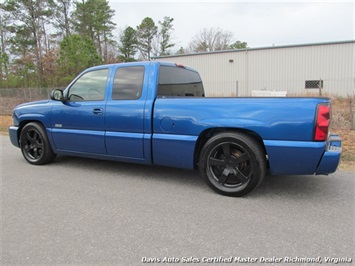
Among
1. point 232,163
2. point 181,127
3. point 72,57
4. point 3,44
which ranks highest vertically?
point 3,44

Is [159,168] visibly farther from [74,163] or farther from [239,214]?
[239,214]

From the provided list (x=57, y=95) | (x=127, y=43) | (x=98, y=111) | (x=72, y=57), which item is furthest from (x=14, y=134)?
(x=127, y=43)

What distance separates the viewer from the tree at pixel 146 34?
158ft

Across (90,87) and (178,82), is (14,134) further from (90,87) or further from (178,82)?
(178,82)

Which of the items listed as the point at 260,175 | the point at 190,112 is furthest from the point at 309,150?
the point at 190,112

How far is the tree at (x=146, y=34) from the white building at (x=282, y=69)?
25422mm

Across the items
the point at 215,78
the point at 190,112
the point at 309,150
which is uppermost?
the point at 215,78

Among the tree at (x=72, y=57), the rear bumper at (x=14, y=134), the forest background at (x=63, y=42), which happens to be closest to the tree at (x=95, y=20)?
the forest background at (x=63, y=42)

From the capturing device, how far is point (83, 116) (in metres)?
4.74

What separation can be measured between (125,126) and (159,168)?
120cm

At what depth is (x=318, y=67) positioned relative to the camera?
70.5 feet

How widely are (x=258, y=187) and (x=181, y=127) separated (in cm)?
143

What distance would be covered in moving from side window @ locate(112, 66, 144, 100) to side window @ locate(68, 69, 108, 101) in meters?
0.26

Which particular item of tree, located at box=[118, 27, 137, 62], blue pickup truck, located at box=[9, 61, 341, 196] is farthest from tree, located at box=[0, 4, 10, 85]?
blue pickup truck, located at box=[9, 61, 341, 196]
